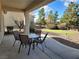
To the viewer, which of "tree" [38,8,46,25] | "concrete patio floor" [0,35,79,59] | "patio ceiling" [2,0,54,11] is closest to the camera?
"concrete patio floor" [0,35,79,59]

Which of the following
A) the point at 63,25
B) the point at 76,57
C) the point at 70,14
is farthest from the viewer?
the point at 70,14

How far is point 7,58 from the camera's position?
13.7 ft

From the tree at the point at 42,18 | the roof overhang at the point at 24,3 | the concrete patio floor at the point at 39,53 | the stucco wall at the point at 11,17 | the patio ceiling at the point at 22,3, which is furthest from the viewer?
the tree at the point at 42,18

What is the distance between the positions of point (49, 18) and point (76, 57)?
54.4 feet

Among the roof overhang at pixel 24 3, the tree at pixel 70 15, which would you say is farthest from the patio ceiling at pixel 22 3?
the tree at pixel 70 15

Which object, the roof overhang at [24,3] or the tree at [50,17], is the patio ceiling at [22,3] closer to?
the roof overhang at [24,3]

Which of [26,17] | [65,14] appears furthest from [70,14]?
[26,17]

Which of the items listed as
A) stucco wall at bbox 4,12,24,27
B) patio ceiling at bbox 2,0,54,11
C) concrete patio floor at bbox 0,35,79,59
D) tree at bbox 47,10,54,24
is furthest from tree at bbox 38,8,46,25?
concrete patio floor at bbox 0,35,79,59

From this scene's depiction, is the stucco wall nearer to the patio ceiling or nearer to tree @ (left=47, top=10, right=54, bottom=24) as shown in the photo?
the patio ceiling

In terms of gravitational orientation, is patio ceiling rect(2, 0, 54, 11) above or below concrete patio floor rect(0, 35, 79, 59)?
above

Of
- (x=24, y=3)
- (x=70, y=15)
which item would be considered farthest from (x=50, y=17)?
(x=24, y=3)

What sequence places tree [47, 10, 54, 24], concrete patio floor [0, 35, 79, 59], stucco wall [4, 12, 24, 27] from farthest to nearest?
tree [47, 10, 54, 24] → stucco wall [4, 12, 24, 27] → concrete patio floor [0, 35, 79, 59]

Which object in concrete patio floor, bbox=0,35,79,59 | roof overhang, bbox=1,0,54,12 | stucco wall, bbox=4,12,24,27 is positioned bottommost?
concrete patio floor, bbox=0,35,79,59

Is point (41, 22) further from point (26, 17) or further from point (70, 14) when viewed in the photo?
point (26, 17)
